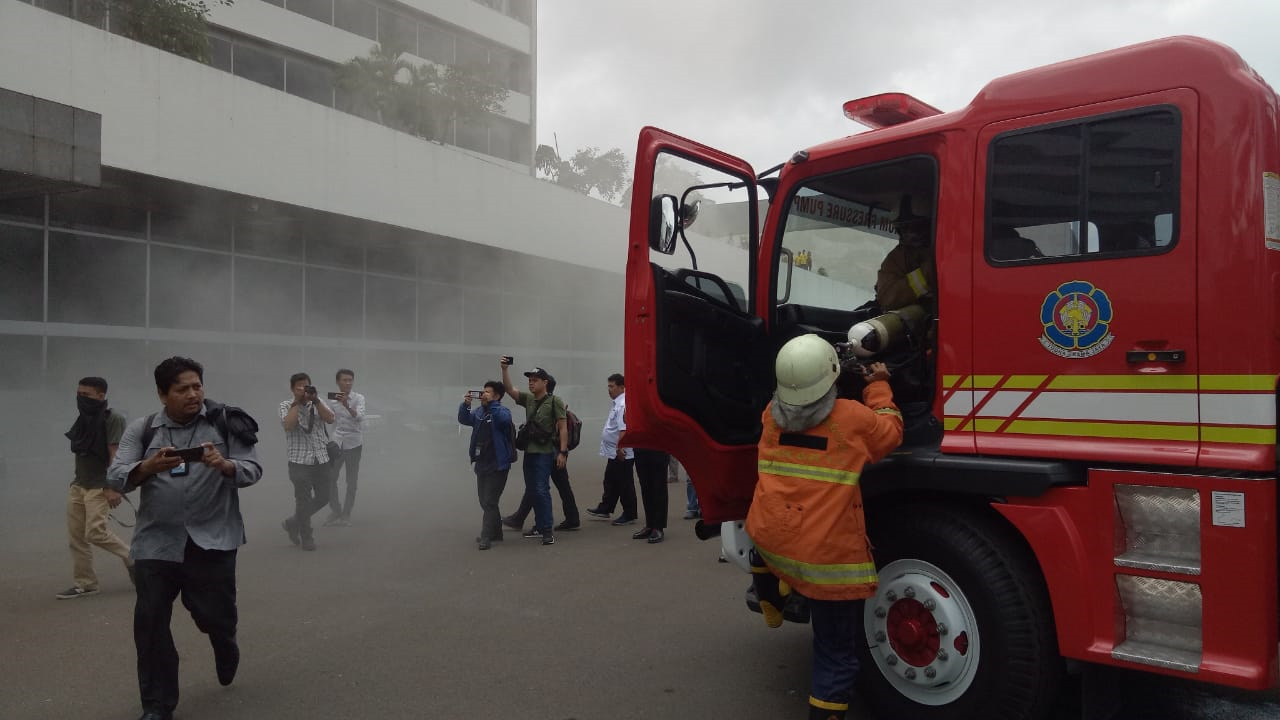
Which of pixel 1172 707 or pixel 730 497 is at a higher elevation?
pixel 730 497

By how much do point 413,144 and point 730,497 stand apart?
41.7 feet

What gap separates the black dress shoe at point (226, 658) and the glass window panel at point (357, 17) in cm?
2380

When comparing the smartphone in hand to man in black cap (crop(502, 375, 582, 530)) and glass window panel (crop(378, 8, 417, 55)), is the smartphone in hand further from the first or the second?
glass window panel (crop(378, 8, 417, 55))

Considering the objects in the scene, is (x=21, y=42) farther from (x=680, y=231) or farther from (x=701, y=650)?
(x=701, y=650)

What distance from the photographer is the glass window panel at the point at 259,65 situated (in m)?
22.2

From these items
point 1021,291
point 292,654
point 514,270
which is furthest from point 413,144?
point 1021,291

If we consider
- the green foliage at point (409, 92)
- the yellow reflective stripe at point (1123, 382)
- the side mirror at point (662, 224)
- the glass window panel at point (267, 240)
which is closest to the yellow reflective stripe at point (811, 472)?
the yellow reflective stripe at point (1123, 382)

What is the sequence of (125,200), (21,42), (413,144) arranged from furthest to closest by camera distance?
(413,144), (125,200), (21,42)

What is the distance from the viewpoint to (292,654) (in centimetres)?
469

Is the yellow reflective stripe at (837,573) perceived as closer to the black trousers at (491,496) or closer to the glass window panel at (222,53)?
the black trousers at (491,496)

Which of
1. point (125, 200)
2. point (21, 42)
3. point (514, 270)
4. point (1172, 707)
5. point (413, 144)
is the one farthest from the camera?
point (514, 270)

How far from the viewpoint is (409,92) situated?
20031mm

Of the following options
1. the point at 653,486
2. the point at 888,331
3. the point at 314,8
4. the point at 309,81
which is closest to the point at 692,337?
the point at 888,331

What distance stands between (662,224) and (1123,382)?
6.36ft
